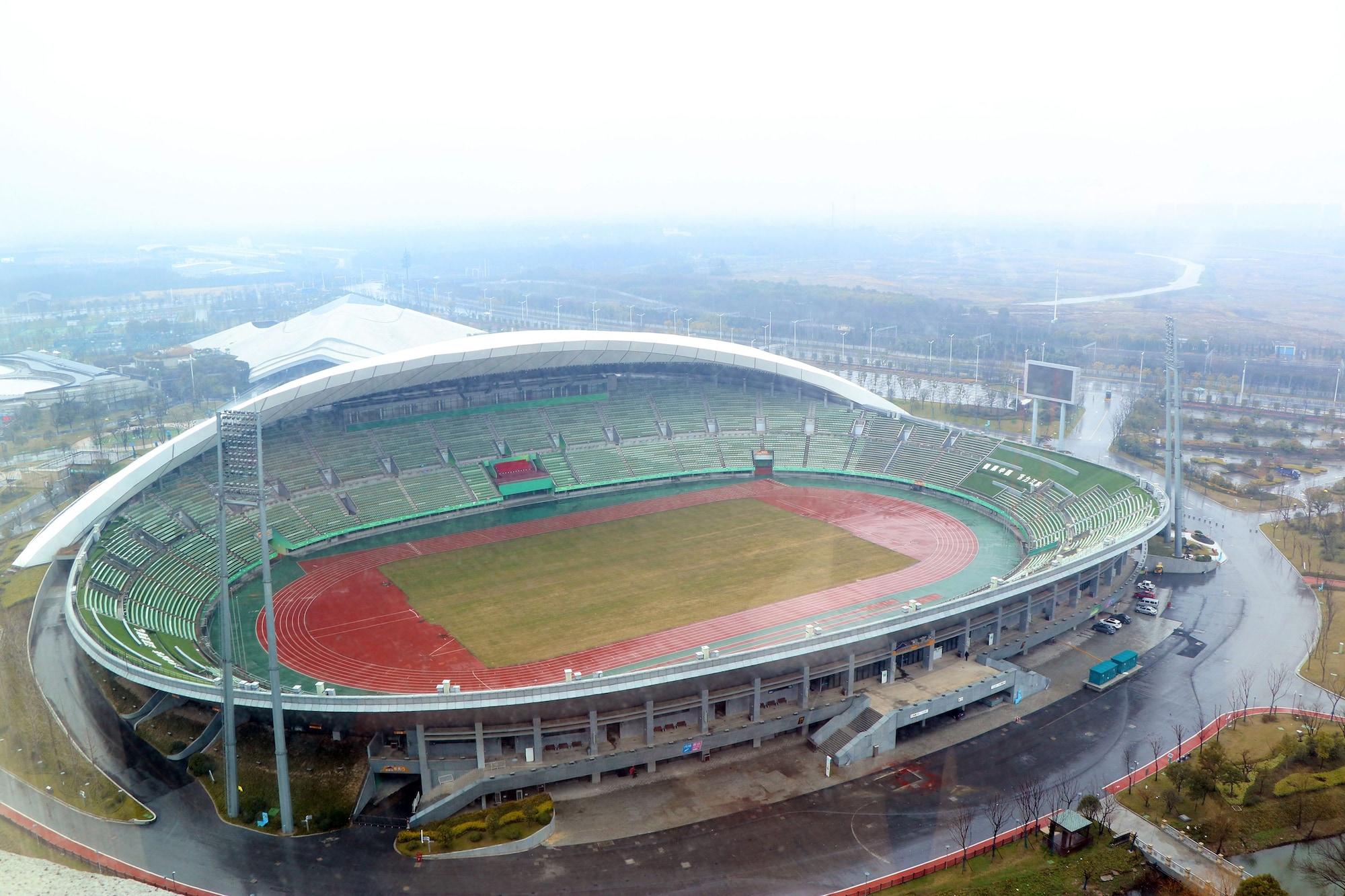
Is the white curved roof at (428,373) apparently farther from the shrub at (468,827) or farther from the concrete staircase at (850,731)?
the concrete staircase at (850,731)

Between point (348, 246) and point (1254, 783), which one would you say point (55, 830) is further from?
point (348, 246)

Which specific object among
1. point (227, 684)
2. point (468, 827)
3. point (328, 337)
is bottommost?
point (468, 827)

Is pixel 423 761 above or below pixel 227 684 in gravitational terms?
below

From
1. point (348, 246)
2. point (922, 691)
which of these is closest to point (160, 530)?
point (922, 691)

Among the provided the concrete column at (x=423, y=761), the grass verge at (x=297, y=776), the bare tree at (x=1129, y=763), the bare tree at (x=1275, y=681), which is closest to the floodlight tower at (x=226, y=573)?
the grass verge at (x=297, y=776)

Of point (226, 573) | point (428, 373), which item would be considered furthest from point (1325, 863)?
point (428, 373)

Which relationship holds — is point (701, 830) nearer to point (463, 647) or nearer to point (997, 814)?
point (997, 814)

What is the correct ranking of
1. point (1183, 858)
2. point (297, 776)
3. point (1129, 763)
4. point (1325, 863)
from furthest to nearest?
point (1129, 763), point (297, 776), point (1325, 863), point (1183, 858)

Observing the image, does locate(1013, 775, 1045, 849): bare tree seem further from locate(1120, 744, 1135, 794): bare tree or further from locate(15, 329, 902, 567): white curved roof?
locate(15, 329, 902, 567): white curved roof

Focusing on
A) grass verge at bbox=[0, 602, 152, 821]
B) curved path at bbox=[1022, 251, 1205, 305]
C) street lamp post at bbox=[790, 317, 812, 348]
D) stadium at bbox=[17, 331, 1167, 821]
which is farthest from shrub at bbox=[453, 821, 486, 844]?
curved path at bbox=[1022, 251, 1205, 305]
